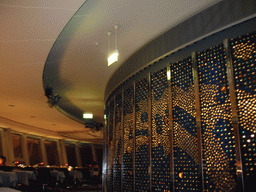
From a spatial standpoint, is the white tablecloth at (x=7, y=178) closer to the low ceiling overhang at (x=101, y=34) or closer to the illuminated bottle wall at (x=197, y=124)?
the illuminated bottle wall at (x=197, y=124)

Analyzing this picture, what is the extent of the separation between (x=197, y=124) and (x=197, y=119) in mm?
76

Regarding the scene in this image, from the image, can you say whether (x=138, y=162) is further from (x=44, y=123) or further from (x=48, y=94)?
(x=44, y=123)

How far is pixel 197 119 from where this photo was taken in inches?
150

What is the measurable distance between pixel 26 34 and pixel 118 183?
3796 millimetres

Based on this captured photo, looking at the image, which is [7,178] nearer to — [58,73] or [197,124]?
[58,73]

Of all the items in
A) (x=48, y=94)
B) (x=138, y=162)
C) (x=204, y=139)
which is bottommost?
(x=138, y=162)

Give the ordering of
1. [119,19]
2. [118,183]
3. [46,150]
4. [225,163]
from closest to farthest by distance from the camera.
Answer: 1. [225,163]
2. [119,19]
3. [118,183]
4. [46,150]

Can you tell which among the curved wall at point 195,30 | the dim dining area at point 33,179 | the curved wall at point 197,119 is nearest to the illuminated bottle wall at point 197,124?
the curved wall at point 197,119

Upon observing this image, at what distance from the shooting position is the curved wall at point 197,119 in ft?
10.8

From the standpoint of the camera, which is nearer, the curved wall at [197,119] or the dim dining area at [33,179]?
the curved wall at [197,119]

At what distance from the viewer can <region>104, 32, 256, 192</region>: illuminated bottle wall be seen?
3.27 metres

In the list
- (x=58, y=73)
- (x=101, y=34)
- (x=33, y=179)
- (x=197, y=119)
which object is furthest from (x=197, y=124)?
(x=33, y=179)

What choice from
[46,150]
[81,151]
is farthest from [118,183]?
[81,151]

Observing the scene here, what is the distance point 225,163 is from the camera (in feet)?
11.0
